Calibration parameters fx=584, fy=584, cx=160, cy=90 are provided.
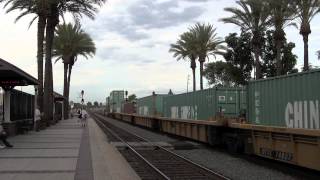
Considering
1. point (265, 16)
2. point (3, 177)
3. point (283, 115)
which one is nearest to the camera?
point (3, 177)

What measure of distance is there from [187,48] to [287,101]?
50165 millimetres

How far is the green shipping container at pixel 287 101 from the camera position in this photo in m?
15.1

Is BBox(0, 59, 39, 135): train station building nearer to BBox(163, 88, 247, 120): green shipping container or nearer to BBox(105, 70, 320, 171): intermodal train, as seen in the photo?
BBox(163, 88, 247, 120): green shipping container

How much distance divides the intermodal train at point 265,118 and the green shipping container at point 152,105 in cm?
1157

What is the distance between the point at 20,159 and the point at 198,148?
9422mm

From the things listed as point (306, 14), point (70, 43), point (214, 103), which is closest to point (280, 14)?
point (306, 14)

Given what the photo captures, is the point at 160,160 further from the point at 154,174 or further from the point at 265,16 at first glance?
the point at 265,16

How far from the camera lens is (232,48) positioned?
217 feet

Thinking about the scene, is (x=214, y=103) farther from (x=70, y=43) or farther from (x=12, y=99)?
(x=70, y=43)

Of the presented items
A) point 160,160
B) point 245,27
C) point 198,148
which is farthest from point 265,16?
point 160,160

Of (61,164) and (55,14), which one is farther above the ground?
(55,14)

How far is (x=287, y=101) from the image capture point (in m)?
16.7

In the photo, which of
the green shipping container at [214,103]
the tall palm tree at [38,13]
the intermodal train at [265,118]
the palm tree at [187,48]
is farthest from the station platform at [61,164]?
the palm tree at [187,48]

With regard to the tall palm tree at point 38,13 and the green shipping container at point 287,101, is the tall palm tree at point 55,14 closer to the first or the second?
the tall palm tree at point 38,13
